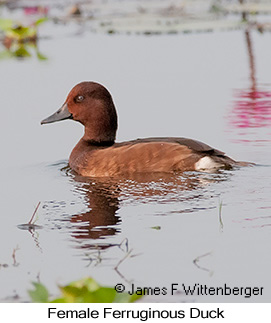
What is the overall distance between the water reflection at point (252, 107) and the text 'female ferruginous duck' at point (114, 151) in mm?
1921

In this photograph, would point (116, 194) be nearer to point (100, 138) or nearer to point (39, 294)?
point (100, 138)

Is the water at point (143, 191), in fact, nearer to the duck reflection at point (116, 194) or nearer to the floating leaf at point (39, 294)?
the duck reflection at point (116, 194)

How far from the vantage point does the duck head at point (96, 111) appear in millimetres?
9539

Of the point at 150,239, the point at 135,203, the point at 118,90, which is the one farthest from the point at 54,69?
the point at 150,239


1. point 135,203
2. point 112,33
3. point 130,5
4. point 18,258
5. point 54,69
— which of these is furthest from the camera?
point 130,5

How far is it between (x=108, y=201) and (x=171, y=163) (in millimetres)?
1087

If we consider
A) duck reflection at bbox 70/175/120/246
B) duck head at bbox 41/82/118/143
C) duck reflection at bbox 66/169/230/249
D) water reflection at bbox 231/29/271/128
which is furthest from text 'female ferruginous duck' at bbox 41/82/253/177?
water reflection at bbox 231/29/271/128

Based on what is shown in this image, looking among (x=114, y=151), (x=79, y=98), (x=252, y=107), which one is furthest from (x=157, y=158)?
(x=252, y=107)

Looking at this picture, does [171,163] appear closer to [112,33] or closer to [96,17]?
[112,33]

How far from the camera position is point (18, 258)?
253 inches

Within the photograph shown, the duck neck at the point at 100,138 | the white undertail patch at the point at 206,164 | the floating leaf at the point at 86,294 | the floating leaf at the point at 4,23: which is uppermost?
the floating leaf at the point at 4,23

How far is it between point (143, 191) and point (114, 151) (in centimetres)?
97

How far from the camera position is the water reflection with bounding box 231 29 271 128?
1092cm

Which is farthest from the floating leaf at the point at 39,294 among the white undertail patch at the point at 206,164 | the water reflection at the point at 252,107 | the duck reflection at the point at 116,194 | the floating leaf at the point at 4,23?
the floating leaf at the point at 4,23
